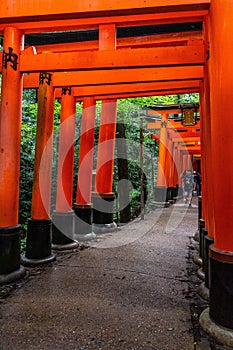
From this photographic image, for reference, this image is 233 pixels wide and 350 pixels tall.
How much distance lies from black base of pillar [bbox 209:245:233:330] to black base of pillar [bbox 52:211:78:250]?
411cm

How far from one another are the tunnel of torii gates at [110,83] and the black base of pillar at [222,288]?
0.01 meters

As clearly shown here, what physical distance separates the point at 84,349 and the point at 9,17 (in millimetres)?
4278

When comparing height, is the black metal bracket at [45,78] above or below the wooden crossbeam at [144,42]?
below

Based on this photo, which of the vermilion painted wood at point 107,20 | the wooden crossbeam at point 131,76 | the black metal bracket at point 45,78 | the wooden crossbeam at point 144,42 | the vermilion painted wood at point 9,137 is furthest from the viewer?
the wooden crossbeam at point 144,42

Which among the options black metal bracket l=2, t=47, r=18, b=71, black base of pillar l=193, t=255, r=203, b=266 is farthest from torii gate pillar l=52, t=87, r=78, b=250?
black base of pillar l=193, t=255, r=203, b=266

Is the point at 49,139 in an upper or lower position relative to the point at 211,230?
upper

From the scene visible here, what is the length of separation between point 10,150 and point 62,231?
8.73 ft

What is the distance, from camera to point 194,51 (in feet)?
14.2

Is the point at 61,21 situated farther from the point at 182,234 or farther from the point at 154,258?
the point at 182,234

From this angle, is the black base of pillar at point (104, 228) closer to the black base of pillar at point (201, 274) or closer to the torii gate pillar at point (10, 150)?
the torii gate pillar at point (10, 150)


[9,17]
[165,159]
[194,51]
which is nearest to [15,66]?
[9,17]

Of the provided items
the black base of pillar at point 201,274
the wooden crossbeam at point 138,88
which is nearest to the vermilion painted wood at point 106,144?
the wooden crossbeam at point 138,88

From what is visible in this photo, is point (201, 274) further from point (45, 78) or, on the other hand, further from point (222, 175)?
point (45, 78)

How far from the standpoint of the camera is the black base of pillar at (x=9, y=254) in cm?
450
